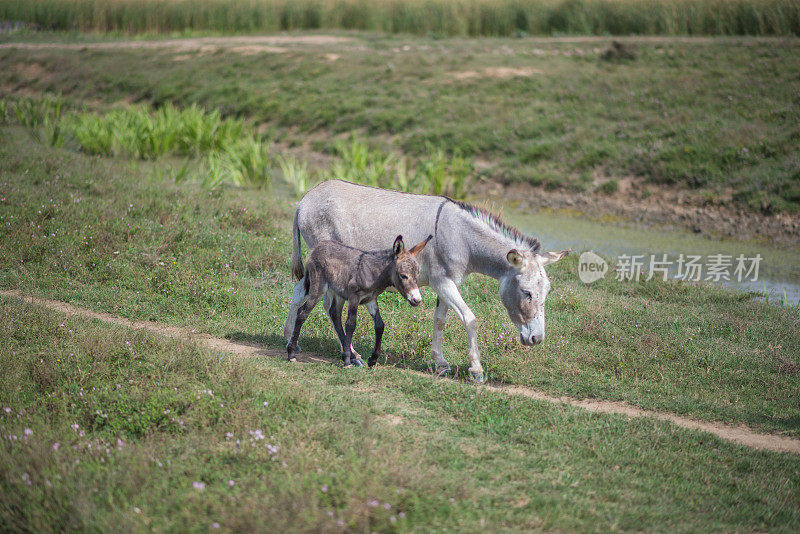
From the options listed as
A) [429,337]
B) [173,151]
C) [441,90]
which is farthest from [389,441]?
[441,90]

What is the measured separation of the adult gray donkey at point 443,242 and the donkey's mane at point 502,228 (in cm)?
1

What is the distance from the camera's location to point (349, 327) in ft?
24.2

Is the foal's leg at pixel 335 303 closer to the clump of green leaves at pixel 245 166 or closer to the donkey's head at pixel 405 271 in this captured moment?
the donkey's head at pixel 405 271

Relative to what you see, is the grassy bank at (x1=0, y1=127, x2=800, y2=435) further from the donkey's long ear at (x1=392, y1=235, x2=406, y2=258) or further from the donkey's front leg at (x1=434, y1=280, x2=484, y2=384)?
the donkey's long ear at (x1=392, y1=235, x2=406, y2=258)

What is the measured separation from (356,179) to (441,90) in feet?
29.0

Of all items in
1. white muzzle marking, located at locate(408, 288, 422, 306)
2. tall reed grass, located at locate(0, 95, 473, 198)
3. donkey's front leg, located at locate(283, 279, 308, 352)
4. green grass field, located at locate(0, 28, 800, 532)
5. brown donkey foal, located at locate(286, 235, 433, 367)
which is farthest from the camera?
tall reed grass, located at locate(0, 95, 473, 198)

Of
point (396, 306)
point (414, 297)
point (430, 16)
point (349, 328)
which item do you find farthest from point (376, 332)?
point (430, 16)

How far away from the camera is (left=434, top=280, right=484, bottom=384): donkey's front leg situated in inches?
292

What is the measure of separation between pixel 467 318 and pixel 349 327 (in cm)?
127

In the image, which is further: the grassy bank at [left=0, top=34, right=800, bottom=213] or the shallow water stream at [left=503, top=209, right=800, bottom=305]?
the grassy bank at [left=0, top=34, right=800, bottom=213]

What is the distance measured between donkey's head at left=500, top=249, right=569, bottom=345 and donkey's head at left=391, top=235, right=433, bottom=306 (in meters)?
1.00
